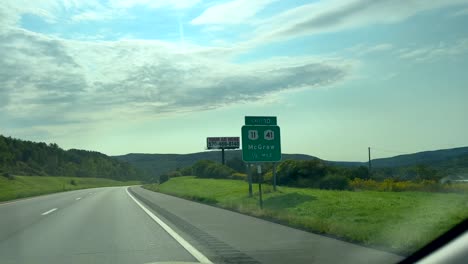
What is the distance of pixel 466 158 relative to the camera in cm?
2114

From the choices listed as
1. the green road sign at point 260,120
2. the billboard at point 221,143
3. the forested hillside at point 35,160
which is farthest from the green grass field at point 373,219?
the forested hillside at point 35,160

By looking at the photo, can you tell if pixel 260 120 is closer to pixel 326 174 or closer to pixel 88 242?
pixel 88 242

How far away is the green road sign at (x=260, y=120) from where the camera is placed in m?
21.9

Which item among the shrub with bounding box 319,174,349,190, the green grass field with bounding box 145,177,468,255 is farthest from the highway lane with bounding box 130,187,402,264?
the shrub with bounding box 319,174,349,190

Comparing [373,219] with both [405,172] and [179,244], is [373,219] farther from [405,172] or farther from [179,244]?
[405,172]

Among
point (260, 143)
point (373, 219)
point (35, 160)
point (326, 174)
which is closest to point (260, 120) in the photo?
point (260, 143)

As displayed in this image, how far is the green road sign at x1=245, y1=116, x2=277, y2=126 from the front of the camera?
2194 centimetres

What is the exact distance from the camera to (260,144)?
21.2 meters

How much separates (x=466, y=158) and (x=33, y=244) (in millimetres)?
16187

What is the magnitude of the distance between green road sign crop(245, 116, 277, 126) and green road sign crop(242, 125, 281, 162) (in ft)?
2.09

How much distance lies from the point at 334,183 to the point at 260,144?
16244mm

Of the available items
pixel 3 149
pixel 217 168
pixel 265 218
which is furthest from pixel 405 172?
pixel 3 149

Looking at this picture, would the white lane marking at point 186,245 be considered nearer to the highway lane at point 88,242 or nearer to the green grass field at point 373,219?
the highway lane at point 88,242

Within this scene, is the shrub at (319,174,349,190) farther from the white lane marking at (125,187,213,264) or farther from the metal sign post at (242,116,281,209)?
the white lane marking at (125,187,213,264)
